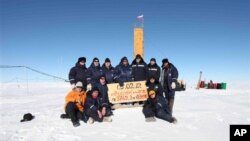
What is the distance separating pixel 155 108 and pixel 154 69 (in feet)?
5.41

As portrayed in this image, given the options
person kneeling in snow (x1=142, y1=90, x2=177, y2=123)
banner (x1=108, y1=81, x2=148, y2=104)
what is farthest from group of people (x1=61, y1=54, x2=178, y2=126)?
banner (x1=108, y1=81, x2=148, y2=104)

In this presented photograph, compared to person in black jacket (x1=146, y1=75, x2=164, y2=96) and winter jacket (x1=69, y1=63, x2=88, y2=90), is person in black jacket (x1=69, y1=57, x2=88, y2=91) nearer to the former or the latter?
winter jacket (x1=69, y1=63, x2=88, y2=90)

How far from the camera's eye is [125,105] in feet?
36.6

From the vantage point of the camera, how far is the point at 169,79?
9.98 m

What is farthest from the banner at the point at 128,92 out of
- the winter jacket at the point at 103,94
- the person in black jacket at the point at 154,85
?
the winter jacket at the point at 103,94

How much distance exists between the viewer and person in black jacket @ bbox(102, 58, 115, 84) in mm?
10547

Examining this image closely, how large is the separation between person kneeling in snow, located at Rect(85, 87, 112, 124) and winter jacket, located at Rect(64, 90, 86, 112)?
7.9 inches

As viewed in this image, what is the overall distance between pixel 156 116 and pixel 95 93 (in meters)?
1.98

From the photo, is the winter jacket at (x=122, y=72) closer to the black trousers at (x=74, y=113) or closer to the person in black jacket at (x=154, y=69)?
the person in black jacket at (x=154, y=69)

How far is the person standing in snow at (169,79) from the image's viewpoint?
32.7 ft

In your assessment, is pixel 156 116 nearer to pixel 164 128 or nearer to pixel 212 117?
pixel 164 128

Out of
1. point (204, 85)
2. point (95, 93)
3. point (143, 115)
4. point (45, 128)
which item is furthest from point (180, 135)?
point (204, 85)

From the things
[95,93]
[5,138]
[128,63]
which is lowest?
[5,138]

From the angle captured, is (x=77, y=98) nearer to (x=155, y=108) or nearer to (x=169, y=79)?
(x=155, y=108)
